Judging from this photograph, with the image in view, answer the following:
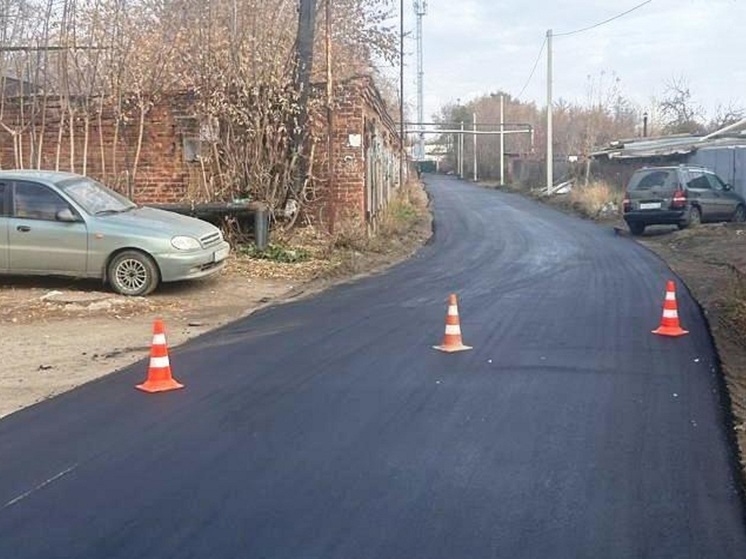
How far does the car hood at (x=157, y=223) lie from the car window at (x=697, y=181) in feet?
46.4

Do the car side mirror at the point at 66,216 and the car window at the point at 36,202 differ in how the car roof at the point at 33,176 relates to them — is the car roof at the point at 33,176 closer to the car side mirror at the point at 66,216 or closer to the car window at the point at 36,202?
the car window at the point at 36,202

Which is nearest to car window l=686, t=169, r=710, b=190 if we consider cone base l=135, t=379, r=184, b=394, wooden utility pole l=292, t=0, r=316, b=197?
wooden utility pole l=292, t=0, r=316, b=197

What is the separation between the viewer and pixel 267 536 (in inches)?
174

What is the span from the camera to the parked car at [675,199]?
76.2 feet

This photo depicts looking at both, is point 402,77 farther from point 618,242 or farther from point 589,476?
point 589,476

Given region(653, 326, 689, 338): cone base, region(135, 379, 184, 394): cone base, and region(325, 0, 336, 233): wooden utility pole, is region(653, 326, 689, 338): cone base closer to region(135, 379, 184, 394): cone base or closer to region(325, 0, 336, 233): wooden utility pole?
region(135, 379, 184, 394): cone base

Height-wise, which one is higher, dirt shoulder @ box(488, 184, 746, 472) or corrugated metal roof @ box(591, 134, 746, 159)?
corrugated metal roof @ box(591, 134, 746, 159)

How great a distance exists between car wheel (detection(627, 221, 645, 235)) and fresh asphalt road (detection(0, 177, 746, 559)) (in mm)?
13930

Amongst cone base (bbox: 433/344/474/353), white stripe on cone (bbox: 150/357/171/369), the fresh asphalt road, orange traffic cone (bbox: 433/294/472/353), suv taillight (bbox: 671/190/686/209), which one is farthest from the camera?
suv taillight (bbox: 671/190/686/209)

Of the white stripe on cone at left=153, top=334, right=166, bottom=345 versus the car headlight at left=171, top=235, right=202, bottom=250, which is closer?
the white stripe on cone at left=153, top=334, right=166, bottom=345

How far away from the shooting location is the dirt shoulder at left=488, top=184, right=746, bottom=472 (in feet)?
24.7

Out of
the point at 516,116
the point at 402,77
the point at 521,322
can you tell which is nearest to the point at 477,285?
the point at 521,322

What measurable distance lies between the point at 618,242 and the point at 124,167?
442 inches

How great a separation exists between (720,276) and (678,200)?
349 inches
